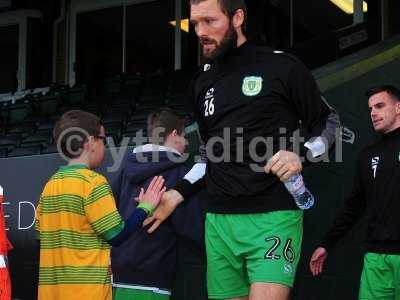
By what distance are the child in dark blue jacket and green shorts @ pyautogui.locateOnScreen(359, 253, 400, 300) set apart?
2.92 ft

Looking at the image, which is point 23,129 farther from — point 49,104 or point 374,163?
point 374,163

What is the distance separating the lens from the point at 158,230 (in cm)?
334

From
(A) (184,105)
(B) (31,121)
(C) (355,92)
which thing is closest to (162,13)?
(B) (31,121)

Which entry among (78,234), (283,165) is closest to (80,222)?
(78,234)

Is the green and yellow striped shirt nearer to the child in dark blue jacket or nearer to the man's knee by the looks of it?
the child in dark blue jacket

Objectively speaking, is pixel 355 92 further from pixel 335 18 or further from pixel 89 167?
pixel 335 18

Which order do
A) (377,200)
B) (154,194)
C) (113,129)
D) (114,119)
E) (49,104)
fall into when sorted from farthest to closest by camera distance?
(49,104), (114,119), (113,129), (377,200), (154,194)

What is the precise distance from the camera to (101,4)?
A: 1542 cm

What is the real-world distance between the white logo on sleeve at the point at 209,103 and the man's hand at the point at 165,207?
52cm

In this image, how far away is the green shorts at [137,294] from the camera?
130 inches

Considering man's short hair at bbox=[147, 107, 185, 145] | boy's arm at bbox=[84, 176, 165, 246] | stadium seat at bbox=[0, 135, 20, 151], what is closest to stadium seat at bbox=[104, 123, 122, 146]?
stadium seat at bbox=[0, 135, 20, 151]

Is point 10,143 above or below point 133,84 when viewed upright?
below

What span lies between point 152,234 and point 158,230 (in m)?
0.04

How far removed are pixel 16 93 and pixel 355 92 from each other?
12.4 meters
